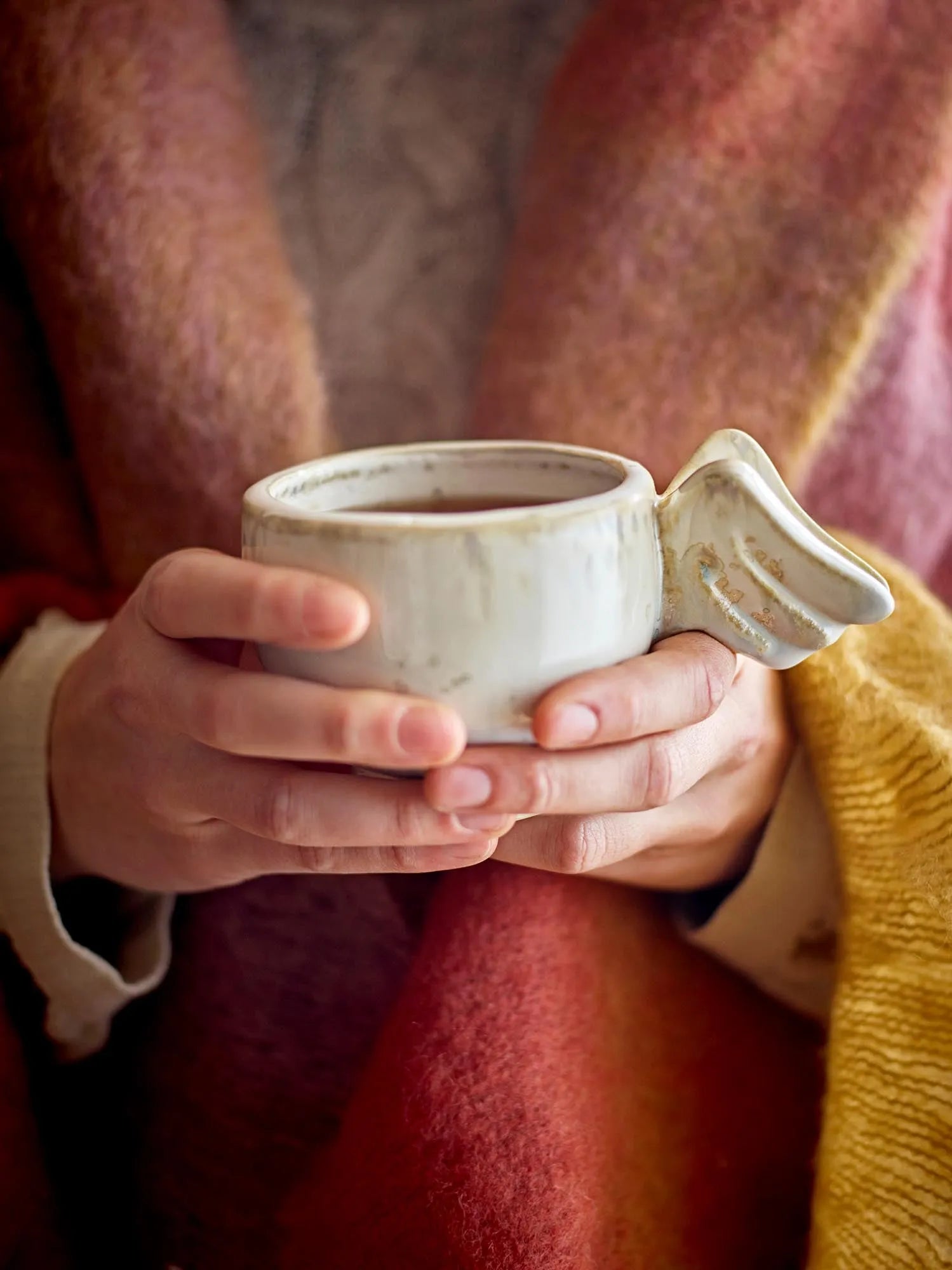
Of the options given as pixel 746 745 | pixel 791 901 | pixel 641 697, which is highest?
pixel 641 697

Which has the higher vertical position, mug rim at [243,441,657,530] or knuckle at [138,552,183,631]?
mug rim at [243,441,657,530]

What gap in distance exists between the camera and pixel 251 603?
0.34 metres

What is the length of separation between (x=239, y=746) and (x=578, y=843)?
0.47 feet

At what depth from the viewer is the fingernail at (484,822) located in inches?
14.1

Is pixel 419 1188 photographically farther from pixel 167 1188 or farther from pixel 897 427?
pixel 897 427

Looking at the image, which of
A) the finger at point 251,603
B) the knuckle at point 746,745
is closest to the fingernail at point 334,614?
the finger at point 251,603

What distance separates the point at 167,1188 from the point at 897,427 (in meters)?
0.65

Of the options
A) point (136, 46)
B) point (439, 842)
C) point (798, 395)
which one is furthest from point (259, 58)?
point (439, 842)

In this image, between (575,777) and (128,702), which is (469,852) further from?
(128,702)

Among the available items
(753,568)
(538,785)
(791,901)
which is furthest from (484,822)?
(791,901)

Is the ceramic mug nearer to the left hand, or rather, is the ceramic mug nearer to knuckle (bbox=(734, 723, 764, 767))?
the left hand

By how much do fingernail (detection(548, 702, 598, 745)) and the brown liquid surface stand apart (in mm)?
121

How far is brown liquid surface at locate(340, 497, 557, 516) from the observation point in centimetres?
43

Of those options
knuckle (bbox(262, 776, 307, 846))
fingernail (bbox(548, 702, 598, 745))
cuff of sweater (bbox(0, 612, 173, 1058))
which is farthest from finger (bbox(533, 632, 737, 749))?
cuff of sweater (bbox(0, 612, 173, 1058))
